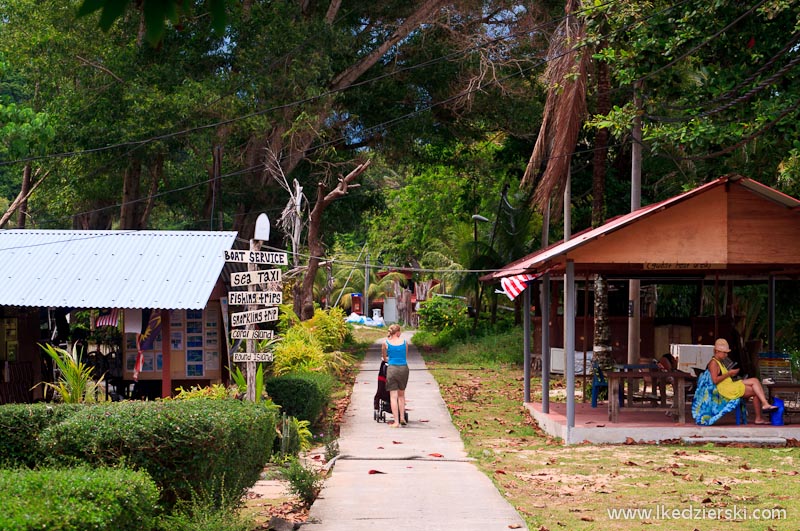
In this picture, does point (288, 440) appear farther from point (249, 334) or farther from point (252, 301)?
point (252, 301)

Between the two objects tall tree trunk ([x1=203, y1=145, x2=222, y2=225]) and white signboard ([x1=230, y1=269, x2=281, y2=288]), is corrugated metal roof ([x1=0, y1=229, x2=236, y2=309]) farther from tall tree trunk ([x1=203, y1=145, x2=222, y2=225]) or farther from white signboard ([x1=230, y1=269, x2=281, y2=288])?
tall tree trunk ([x1=203, y1=145, x2=222, y2=225])

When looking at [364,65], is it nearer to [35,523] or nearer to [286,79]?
[286,79]

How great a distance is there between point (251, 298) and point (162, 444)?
4.50 meters

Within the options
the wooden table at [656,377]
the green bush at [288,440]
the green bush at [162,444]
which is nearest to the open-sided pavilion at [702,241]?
the wooden table at [656,377]

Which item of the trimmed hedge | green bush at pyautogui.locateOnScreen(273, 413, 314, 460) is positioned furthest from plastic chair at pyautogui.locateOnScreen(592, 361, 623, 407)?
green bush at pyautogui.locateOnScreen(273, 413, 314, 460)

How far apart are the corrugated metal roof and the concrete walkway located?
3866mm

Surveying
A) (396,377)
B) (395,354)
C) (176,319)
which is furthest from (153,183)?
(396,377)

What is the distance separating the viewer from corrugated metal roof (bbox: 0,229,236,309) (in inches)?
671

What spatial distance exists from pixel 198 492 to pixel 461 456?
5.87 metres

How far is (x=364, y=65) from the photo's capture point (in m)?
30.1

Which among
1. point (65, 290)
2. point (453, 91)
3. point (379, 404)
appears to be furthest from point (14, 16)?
point (379, 404)

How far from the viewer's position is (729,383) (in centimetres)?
1422

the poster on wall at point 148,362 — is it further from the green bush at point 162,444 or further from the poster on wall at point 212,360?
the green bush at point 162,444

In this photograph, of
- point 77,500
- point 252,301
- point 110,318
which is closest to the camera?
point 77,500
